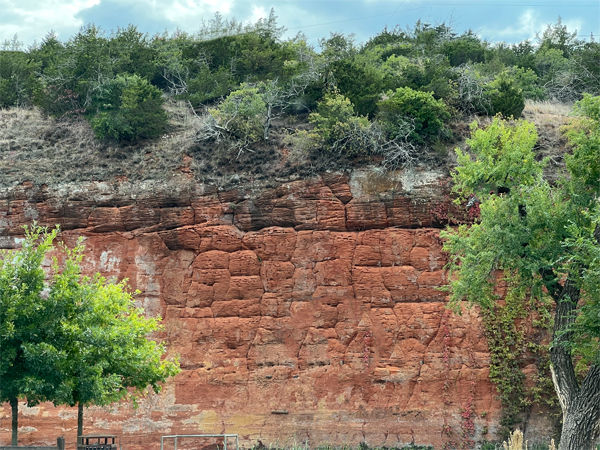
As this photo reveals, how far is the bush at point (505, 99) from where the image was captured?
25.5m

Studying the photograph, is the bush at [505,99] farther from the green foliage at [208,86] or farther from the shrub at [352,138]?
the green foliage at [208,86]

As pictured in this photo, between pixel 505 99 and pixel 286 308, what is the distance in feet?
35.2

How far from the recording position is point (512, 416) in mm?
20656

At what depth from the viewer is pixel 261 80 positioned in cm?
2783

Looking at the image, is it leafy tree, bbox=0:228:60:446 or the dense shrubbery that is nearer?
leafy tree, bbox=0:228:60:446

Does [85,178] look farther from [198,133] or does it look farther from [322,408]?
[322,408]

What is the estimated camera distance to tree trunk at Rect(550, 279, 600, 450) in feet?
50.8

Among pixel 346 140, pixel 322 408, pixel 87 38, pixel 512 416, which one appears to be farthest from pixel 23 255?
pixel 87 38

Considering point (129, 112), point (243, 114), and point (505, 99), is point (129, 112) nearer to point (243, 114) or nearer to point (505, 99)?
point (243, 114)

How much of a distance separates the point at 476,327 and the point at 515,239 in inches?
239

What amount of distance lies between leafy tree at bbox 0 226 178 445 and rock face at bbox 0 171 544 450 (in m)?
5.98

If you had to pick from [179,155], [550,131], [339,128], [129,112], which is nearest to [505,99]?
[550,131]

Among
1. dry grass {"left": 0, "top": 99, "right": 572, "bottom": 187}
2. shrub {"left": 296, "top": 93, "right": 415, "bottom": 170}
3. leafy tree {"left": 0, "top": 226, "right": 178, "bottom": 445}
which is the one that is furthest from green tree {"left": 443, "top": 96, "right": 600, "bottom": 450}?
leafy tree {"left": 0, "top": 226, "right": 178, "bottom": 445}

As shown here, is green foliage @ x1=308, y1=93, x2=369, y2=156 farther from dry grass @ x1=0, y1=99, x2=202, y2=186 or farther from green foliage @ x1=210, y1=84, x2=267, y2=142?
dry grass @ x1=0, y1=99, x2=202, y2=186
